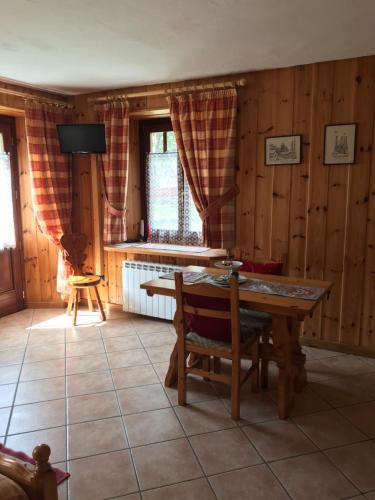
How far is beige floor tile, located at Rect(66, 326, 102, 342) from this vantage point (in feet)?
12.3

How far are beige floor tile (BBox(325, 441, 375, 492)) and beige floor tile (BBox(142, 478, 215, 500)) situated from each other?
71cm

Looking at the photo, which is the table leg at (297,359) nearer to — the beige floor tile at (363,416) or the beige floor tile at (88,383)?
the beige floor tile at (363,416)

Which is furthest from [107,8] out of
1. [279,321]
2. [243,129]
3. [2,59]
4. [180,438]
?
[180,438]

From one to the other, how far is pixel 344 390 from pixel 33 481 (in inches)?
89.2

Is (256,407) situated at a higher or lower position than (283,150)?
lower

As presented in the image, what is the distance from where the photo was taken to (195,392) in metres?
2.76

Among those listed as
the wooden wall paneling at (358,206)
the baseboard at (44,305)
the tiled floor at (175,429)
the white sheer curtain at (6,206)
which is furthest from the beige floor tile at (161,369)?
the white sheer curtain at (6,206)

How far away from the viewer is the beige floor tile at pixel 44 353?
10.8 ft

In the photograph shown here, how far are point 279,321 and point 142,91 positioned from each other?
2.76 metres

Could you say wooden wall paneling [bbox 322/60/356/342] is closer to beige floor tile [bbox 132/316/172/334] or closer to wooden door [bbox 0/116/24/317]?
beige floor tile [bbox 132/316/172/334]

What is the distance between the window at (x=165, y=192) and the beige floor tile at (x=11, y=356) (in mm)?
1780

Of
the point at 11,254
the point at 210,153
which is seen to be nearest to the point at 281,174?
the point at 210,153

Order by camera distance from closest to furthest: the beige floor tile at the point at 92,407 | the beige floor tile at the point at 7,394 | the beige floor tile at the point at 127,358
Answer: the beige floor tile at the point at 92,407
the beige floor tile at the point at 7,394
the beige floor tile at the point at 127,358

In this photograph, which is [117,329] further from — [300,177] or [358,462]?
[358,462]
